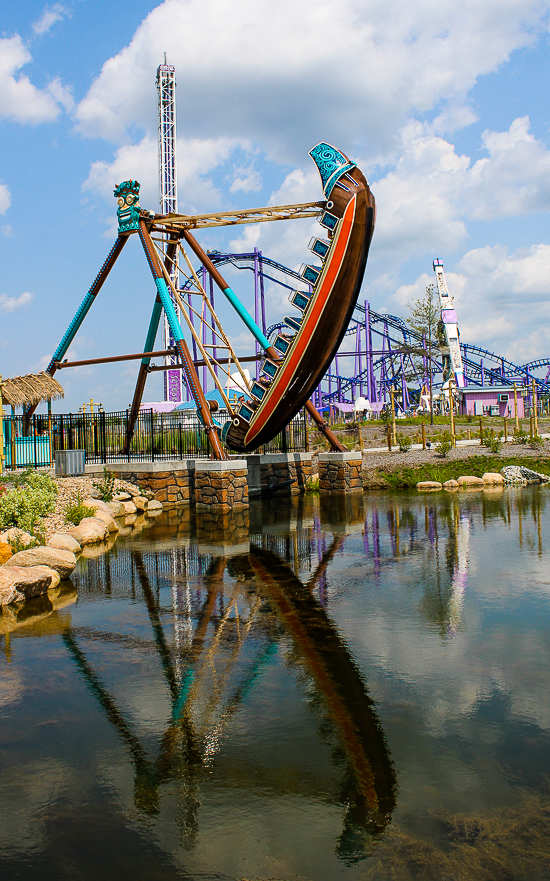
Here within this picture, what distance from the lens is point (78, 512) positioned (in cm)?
1426

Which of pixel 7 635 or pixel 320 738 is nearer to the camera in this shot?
pixel 320 738

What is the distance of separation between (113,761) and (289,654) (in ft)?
7.44

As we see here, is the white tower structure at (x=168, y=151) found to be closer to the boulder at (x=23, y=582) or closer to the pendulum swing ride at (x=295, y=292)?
the pendulum swing ride at (x=295, y=292)

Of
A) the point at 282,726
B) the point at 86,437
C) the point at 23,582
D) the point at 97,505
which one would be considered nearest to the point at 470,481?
the point at 97,505

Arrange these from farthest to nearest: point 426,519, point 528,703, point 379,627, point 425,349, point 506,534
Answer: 1. point 425,349
2. point 426,519
3. point 506,534
4. point 379,627
5. point 528,703

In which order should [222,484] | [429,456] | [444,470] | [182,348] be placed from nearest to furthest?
[222,484], [182,348], [444,470], [429,456]

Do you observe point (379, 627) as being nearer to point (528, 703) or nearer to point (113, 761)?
point (528, 703)

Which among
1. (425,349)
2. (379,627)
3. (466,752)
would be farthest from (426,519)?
(425,349)

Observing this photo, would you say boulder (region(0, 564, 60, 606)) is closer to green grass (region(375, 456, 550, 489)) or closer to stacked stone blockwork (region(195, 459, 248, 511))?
stacked stone blockwork (region(195, 459, 248, 511))

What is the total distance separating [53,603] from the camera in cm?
867

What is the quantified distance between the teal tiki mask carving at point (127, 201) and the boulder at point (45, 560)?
1255cm

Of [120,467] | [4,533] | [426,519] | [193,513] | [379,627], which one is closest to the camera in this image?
[379,627]

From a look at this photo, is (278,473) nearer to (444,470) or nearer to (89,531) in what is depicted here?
(444,470)

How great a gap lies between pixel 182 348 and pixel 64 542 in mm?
7786
